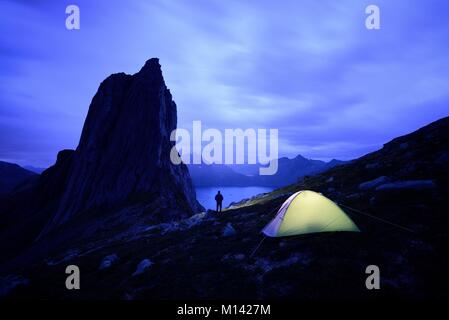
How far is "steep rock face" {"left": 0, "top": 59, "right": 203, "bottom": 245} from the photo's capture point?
55.3 meters

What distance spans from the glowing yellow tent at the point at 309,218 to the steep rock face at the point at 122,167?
33.6 meters

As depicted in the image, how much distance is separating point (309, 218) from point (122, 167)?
59361 mm

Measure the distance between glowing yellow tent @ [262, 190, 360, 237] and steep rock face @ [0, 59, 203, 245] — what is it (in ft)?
110

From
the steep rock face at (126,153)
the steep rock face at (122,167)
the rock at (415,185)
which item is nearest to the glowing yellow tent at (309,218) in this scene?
the rock at (415,185)

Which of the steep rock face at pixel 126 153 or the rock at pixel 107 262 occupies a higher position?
the steep rock face at pixel 126 153

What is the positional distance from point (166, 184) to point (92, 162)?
25.5 metres

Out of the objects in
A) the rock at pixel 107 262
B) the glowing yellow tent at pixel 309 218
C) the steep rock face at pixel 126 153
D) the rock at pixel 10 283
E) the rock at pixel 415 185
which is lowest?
the rock at pixel 10 283

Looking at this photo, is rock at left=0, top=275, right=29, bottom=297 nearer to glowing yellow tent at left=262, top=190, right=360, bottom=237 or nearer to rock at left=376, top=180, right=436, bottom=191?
glowing yellow tent at left=262, top=190, right=360, bottom=237

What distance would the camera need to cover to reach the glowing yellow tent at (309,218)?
11.5 meters

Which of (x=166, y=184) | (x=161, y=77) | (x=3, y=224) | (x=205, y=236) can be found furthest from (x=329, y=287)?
(x=3, y=224)

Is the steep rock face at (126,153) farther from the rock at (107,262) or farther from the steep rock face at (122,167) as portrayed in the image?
the rock at (107,262)

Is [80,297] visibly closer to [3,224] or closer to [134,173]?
[134,173]

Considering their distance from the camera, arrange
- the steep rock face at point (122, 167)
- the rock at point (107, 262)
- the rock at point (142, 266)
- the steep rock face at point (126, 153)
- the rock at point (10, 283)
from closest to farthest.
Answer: the rock at point (142, 266) < the rock at point (10, 283) < the rock at point (107, 262) < the steep rock face at point (122, 167) < the steep rock face at point (126, 153)

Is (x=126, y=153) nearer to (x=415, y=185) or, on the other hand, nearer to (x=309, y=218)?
(x=309, y=218)
